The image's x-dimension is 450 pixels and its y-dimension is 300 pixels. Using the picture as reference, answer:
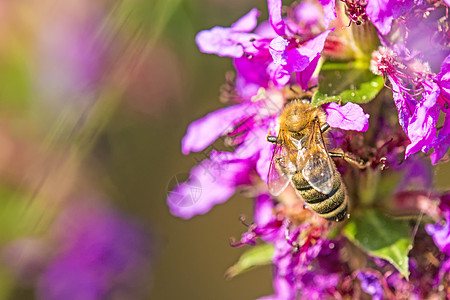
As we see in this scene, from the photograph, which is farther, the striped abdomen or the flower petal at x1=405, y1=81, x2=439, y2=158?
the striped abdomen

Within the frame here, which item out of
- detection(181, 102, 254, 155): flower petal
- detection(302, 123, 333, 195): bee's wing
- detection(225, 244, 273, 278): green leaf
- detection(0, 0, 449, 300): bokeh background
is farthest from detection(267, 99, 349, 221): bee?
detection(0, 0, 449, 300): bokeh background

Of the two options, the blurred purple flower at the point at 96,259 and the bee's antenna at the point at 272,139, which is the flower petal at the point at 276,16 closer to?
the bee's antenna at the point at 272,139

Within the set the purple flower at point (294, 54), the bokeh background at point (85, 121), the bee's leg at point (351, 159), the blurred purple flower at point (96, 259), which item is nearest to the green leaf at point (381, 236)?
the bee's leg at point (351, 159)

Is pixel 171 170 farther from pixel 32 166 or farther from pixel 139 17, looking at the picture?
pixel 139 17

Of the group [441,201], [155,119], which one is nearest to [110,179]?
[155,119]

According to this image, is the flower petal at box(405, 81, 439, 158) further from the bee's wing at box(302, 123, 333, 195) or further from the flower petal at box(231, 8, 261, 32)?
the flower petal at box(231, 8, 261, 32)
